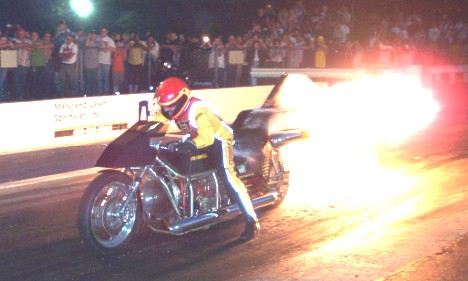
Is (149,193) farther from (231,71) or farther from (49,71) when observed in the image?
(231,71)

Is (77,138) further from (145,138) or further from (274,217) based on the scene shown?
(145,138)

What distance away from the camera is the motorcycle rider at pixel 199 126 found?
7.62 metres

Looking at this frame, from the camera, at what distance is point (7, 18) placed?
2619 cm

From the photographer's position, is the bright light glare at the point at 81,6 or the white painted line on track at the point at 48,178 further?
the bright light glare at the point at 81,6

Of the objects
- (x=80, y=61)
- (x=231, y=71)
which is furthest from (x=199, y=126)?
(x=231, y=71)

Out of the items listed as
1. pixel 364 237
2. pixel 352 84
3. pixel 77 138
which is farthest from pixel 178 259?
pixel 352 84

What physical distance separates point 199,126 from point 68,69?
39.2ft

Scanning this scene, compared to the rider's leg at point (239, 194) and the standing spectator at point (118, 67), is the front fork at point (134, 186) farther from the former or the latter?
the standing spectator at point (118, 67)

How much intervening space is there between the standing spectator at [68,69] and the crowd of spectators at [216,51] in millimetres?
23

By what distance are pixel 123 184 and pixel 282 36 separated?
65.7ft

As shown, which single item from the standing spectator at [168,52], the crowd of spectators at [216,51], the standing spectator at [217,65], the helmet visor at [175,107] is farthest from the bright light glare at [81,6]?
the helmet visor at [175,107]

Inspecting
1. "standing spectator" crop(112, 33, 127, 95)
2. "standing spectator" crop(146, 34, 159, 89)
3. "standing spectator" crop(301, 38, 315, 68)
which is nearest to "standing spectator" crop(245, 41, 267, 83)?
"standing spectator" crop(301, 38, 315, 68)

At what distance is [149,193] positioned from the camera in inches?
297

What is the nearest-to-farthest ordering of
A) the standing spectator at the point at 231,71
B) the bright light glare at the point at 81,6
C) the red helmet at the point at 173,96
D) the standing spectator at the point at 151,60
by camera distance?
the red helmet at the point at 173,96 → the standing spectator at the point at 151,60 → the standing spectator at the point at 231,71 → the bright light glare at the point at 81,6
